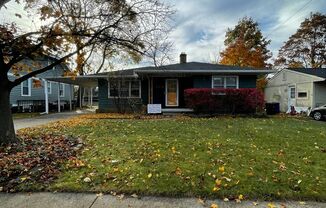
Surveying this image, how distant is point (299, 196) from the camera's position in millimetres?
3588

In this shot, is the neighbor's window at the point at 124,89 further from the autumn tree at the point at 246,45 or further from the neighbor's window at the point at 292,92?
the autumn tree at the point at 246,45

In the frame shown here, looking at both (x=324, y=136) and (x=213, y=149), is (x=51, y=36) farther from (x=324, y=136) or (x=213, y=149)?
(x=324, y=136)

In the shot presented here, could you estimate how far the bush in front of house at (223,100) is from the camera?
1509cm

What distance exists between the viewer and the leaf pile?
4.11 m

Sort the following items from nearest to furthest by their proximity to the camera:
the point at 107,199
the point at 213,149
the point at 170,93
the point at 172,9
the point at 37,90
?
1. the point at 107,199
2. the point at 213,149
3. the point at 172,9
4. the point at 170,93
5. the point at 37,90

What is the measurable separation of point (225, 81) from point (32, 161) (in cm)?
1419

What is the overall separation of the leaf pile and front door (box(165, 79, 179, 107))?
446 inches

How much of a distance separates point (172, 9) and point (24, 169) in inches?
247

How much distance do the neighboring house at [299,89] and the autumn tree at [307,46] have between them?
12.5m

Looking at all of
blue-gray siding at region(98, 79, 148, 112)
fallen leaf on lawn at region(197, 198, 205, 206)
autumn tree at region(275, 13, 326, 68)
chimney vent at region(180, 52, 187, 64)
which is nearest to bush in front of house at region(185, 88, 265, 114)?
blue-gray siding at region(98, 79, 148, 112)

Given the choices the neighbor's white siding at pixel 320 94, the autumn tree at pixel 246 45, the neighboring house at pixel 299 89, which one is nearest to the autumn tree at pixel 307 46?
the autumn tree at pixel 246 45

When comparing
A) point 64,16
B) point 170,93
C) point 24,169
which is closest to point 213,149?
point 24,169

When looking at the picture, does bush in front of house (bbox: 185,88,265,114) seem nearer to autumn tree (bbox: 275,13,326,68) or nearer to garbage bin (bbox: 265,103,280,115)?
garbage bin (bbox: 265,103,280,115)

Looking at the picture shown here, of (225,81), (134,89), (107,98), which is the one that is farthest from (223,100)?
(107,98)
